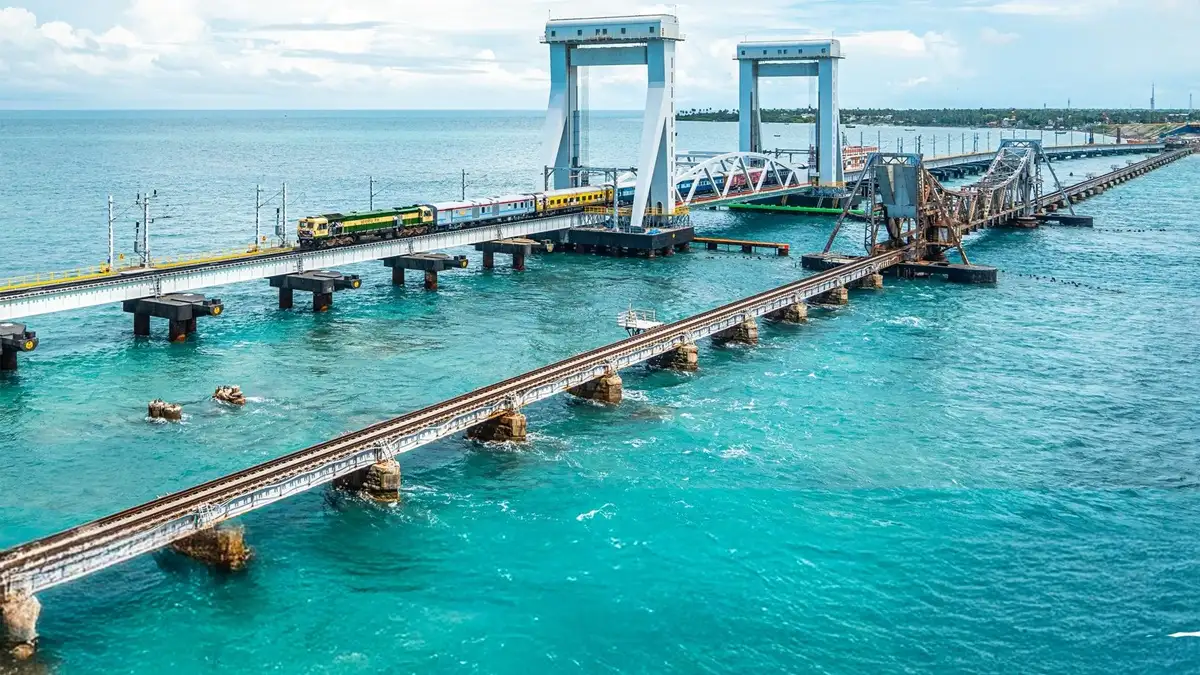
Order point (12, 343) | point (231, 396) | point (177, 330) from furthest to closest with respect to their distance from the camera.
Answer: point (177, 330)
point (12, 343)
point (231, 396)

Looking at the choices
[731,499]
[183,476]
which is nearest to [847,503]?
[731,499]

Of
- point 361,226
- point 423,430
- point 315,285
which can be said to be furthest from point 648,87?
point 423,430

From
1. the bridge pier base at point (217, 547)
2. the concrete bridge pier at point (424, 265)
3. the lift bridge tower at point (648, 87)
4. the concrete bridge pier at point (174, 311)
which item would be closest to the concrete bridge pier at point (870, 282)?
the lift bridge tower at point (648, 87)

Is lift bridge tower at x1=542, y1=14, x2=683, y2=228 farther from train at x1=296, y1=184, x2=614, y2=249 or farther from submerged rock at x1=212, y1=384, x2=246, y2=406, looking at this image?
submerged rock at x1=212, y1=384, x2=246, y2=406

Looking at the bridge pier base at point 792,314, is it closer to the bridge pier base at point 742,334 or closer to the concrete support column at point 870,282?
the bridge pier base at point 742,334

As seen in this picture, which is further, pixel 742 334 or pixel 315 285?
pixel 315 285

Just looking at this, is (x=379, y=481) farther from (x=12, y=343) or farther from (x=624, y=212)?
(x=624, y=212)

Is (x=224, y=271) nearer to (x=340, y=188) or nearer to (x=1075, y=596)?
(x=1075, y=596)
